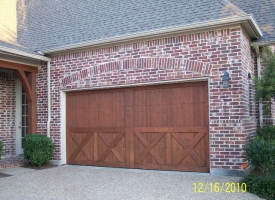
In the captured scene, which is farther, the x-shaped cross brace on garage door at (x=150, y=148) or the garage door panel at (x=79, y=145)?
the garage door panel at (x=79, y=145)

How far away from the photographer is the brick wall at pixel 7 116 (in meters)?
10.9

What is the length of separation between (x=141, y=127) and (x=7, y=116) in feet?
16.5

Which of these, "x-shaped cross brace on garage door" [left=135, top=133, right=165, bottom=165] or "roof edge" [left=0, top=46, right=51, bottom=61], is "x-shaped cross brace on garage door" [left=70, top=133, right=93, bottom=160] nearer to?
"x-shaped cross brace on garage door" [left=135, top=133, right=165, bottom=165]

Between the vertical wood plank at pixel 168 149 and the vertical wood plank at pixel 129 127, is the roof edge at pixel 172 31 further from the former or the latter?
the vertical wood plank at pixel 168 149

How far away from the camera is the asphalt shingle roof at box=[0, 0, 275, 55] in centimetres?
845

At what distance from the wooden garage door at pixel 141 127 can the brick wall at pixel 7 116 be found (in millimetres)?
2472

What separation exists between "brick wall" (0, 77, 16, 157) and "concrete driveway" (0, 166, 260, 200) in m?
2.24

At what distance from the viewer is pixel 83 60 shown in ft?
31.3

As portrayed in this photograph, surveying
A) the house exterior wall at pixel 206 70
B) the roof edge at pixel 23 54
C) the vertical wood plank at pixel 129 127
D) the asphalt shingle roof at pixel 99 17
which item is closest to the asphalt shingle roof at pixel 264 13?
the asphalt shingle roof at pixel 99 17

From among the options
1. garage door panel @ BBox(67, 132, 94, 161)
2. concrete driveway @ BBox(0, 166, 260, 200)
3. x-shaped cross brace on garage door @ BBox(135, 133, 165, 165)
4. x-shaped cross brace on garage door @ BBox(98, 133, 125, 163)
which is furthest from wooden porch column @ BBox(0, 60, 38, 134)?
x-shaped cross brace on garage door @ BBox(135, 133, 165, 165)

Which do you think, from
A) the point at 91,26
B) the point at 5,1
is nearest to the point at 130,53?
the point at 91,26

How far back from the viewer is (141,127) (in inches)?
344

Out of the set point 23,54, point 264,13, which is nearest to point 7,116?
point 23,54

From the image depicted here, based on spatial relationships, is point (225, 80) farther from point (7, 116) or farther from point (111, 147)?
point (7, 116)
